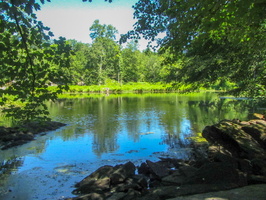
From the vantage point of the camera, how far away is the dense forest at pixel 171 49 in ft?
17.0

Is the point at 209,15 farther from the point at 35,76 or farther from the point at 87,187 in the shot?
the point at 87,187

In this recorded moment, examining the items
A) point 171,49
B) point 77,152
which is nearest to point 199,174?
point 171,49

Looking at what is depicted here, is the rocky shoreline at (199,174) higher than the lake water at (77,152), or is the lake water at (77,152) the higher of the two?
the rocky shoreline at (199,174)

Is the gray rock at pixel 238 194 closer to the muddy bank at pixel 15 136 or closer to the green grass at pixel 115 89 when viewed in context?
the muddy bank at pixel 15 136

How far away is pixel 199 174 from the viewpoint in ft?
18.2

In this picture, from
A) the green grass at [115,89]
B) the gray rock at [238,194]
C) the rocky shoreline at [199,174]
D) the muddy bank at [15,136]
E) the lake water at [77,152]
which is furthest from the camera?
the green grass at [115,89]

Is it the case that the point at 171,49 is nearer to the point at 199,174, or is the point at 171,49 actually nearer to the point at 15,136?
the point at 199,174

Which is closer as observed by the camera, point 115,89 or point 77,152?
point 77,152

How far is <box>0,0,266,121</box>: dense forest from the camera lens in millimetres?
5184

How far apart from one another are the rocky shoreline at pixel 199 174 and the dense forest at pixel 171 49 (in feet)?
7.89

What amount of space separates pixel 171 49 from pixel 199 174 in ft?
15.4

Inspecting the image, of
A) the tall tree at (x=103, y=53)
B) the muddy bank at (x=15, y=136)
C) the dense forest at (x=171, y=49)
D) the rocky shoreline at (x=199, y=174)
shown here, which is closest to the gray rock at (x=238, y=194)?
the rocky shoreline at (x=199, y=174)

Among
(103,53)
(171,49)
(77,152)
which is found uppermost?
(103,53)

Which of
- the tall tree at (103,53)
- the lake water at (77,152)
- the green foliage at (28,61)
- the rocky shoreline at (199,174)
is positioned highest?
the tall tree at (103,53)
